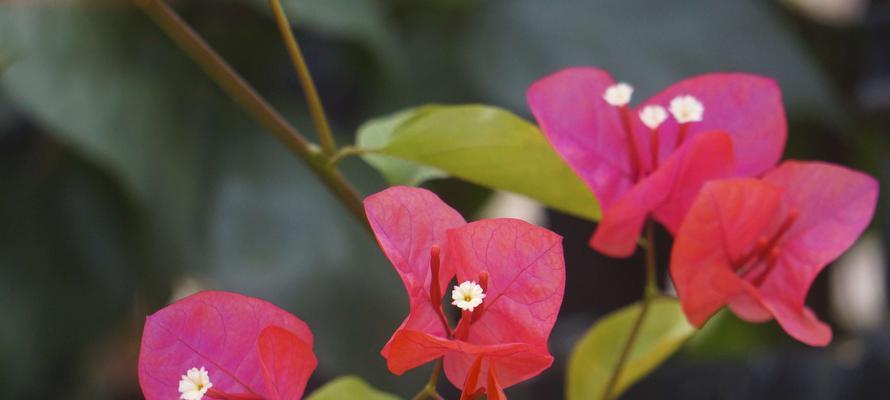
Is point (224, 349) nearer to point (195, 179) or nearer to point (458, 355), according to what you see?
point (458, 355)

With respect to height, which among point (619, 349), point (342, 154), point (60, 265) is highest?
point (342, 154)

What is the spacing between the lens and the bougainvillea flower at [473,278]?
252 mm

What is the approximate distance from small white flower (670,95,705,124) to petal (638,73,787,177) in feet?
0.06

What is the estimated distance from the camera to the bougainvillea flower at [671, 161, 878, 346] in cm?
29

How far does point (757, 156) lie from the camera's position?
0.35m

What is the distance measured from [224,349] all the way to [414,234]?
0.06 metres

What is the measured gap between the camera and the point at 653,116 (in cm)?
32

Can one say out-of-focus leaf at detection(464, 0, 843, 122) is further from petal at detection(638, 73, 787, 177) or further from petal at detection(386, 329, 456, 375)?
petal at detection(386, 329, 456, 375)

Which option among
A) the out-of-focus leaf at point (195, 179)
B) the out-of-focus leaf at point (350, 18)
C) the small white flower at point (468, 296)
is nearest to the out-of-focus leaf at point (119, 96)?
the out-of-focus leaf at point (195, 179)

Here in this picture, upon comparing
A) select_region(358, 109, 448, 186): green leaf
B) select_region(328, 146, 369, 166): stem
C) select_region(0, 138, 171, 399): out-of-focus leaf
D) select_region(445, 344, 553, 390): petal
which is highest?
select_region(328, 146, 369, 166): stem

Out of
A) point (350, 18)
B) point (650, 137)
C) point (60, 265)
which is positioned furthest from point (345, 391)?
point (60, 265)

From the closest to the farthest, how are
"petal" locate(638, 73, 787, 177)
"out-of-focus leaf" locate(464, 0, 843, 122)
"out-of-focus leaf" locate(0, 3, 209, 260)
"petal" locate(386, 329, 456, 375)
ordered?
1. "petal" locate(386, 329, 456, 375)
2. "petal" locate(638, 73, 787, 177)
3. "out-of-focus leaf" locate(0, 3, 209, 260)
4. "out-of-focus leaf" locate(464, 0, 843, 122)

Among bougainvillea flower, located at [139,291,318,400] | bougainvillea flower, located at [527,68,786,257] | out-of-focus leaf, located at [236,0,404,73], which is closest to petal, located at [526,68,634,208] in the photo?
bougainvillea flower, located at [527,68,786,257]

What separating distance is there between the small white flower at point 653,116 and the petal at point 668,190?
0.5 inches
